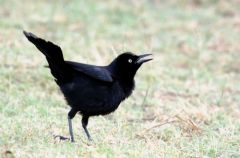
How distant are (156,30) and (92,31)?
4.52ft

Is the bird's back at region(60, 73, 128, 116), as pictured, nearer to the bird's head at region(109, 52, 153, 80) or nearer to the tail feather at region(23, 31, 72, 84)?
the tail feather at region(23, 31, 72, 84)

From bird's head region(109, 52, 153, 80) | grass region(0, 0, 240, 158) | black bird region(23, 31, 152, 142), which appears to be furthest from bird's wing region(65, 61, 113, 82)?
grass region(0, 0, 240, 158)

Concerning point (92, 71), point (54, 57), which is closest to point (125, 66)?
point (92, 71)

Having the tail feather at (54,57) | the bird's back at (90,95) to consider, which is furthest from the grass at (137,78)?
the tail feather at (54,57)

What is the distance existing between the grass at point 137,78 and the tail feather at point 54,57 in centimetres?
59

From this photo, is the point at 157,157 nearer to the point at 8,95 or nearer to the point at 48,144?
the point at 48,144

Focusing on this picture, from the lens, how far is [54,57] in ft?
20.2

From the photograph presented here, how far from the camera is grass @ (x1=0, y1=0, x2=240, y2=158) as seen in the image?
6492 millimetres

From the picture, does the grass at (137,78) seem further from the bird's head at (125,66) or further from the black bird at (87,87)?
the bird's head at (125,66)

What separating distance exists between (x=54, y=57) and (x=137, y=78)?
417 centimetres

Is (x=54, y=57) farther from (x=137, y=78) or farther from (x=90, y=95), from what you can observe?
(x=137, y=78)

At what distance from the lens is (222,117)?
326 inches

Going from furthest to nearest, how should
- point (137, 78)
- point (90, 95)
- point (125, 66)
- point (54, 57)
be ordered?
point (137, 78) → point (125, 66) → point (90, 95) → point (54, 57)

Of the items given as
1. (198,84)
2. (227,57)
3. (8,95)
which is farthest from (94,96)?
(227,57)
